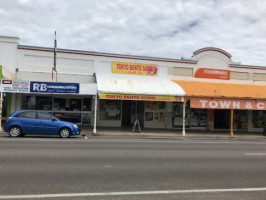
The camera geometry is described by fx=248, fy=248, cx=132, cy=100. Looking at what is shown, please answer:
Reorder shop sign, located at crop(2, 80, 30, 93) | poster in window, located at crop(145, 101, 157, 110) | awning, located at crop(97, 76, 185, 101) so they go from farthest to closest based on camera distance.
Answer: poster in window, located at crop(145, 101, 157, 110) → awning, located at crop(97, 76, 185, 101) → shop sign, located at crop(2, 80, 30, 93)

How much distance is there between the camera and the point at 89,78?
1958 centimetres

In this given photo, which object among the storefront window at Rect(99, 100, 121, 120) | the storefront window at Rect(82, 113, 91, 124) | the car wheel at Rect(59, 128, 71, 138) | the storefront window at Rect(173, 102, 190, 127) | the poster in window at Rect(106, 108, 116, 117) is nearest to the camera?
the car wheel at Rect(59, 128, 71, 138)

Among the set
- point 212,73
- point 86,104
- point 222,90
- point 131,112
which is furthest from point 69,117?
point 212,73

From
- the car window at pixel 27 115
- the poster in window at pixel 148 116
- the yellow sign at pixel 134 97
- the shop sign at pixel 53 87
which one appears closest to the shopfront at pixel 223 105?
the yellow sign at pixel 134 97

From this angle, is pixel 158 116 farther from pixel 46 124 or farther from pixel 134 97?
pixel 46 124

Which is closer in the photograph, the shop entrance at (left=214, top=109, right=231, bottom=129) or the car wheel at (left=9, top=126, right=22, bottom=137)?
the car wheel at (left=9, top=126, right=22, bottom=137)

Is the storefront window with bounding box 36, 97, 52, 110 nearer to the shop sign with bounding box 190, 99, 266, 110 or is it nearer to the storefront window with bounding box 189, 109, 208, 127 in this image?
the shop sign with bounding box 190, 99, 266, 110

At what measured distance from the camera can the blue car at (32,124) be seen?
42.9ft

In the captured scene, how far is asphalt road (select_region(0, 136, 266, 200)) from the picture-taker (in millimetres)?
4926

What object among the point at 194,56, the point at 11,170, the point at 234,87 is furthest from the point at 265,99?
the point at 11,170

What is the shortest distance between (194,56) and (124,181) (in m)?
18.1

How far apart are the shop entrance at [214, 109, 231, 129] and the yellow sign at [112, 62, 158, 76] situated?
6847mm

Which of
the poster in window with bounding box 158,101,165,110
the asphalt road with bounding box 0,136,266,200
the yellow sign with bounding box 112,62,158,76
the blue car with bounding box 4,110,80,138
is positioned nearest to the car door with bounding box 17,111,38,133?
the blue car with bounding box 4,110,80,138

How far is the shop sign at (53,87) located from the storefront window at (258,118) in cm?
1610
